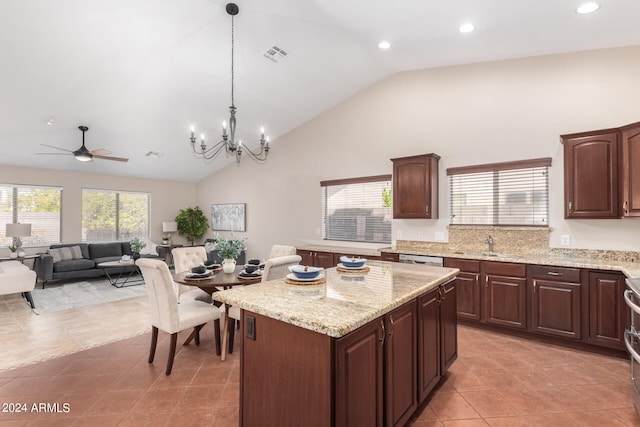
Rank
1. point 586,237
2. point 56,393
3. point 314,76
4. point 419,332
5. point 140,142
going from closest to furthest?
point 419,332
point 56,393
point 586,237
point 314,76
point 140,142

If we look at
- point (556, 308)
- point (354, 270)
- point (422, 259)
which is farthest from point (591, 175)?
point (354, 270)

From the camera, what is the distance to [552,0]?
A: 109 inches

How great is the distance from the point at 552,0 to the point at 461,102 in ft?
5.88

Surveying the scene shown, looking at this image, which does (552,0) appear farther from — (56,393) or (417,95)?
(56,393)

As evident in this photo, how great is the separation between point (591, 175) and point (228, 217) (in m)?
7.20

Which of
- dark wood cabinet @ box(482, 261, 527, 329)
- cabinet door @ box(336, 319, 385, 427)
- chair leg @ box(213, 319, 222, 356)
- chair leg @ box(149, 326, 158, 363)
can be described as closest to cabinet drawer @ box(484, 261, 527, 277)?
dark wood cabinet @ box(482, 261, 527, 329)

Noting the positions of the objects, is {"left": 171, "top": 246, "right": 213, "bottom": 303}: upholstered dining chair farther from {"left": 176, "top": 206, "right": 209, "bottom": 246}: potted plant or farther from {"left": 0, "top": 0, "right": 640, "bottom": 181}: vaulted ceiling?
{"left": 176, "top": 206, "right": 209, "bottom": 246}: potted plant

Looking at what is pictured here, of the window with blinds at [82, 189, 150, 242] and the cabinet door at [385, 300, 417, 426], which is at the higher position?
the window with blinds at [82, 189, 150, 242]

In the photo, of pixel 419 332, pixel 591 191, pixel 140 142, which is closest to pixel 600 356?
pixel 591 191

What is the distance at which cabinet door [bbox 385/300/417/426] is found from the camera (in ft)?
5.71

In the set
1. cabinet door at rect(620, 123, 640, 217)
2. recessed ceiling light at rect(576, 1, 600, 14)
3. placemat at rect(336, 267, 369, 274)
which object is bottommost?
placemat at rect(336, 267, 369, 274)

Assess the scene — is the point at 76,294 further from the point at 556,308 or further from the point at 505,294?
the point at 556,308

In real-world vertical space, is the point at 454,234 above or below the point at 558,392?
above

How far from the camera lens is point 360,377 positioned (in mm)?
1505
